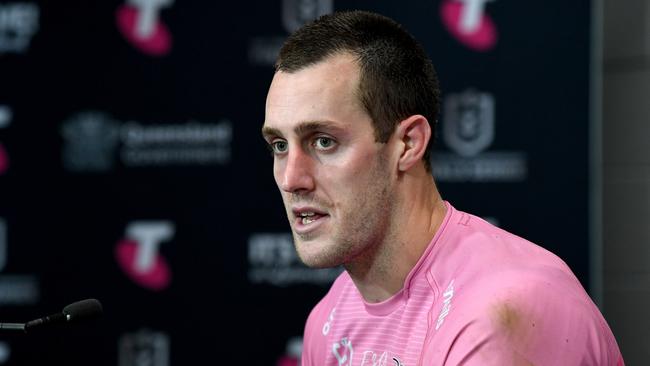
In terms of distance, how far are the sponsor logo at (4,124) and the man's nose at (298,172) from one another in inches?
85.2

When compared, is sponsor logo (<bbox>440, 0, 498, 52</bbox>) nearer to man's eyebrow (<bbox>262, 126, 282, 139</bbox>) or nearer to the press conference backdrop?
the press conference backdrop

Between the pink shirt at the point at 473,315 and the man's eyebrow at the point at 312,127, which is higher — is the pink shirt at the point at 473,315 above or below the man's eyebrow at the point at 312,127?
below

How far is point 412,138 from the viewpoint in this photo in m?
1.70

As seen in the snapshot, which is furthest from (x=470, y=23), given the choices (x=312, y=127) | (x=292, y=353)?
(x=312, y=127)

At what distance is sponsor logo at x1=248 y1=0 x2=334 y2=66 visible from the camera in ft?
10.9

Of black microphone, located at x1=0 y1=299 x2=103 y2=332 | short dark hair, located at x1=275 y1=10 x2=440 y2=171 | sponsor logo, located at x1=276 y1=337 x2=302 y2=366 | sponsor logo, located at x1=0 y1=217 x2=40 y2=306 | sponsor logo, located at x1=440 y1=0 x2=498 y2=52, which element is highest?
sponsor logo, located at x1=440 y1=0 x2=498 y2=52

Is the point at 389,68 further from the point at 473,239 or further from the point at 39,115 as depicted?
the point at 39,115

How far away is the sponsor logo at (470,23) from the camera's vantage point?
3.18 meters

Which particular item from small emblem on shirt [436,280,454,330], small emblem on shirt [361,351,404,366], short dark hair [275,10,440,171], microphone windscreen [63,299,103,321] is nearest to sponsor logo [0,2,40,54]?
short dark hair [275,10,440,171]

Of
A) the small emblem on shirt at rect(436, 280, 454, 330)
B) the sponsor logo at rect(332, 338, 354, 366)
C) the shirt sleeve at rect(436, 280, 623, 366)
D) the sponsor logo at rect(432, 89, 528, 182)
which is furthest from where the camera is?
the sponsor logo at rect(432, 89, 528, 182)

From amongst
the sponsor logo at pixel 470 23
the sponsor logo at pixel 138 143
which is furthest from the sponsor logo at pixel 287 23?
the sponsor logo at pixel 470 23

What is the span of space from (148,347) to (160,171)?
2.07ft

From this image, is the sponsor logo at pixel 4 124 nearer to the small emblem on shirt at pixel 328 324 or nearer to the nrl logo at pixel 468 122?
the nrl logo at pixel 468 122

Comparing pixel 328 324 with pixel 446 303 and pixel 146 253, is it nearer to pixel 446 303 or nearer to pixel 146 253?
pixel 446 303
